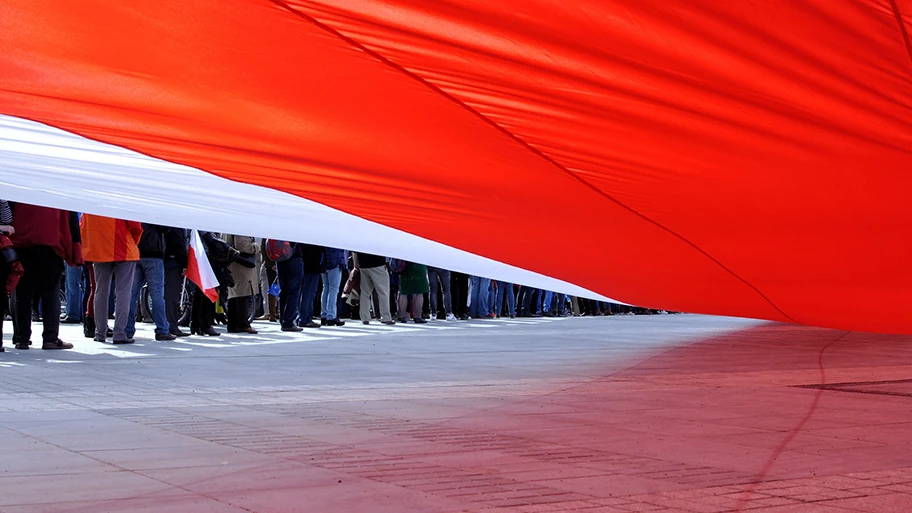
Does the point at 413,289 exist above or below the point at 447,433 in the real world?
above

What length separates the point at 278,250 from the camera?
1591 cm

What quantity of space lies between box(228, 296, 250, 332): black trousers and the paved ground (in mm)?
4145

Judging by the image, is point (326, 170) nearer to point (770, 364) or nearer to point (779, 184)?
point (779, 184)

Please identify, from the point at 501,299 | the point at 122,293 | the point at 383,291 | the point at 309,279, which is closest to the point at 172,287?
the point at 122,293

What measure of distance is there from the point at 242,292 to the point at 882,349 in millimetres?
8880

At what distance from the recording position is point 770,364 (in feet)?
35.3

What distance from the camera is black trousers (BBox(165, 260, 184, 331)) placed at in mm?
14156

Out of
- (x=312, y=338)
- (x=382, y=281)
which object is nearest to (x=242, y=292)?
(x=312, y=338)

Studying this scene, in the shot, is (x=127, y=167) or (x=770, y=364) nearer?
(x=127, y=167)

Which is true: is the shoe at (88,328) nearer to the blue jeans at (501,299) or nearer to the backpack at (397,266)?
Result: the backpack at (397,266)

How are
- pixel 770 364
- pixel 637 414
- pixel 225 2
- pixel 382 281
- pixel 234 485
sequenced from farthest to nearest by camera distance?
pixel 382 281 → pixel 770 364 → pixel 637 414 → pixel 234 485 → pixel 225 2

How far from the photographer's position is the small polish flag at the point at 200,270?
13.7 meters

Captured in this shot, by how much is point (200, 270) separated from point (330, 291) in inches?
190

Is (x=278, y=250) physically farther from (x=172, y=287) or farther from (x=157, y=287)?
(x=157, y=287)
